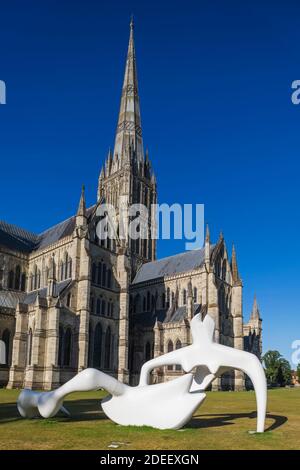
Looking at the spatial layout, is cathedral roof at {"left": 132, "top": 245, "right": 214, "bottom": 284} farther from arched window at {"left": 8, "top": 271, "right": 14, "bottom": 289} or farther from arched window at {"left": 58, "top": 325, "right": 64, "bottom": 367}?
arched window at {"left": 58, "top": 325, "right": 64, "bottom": 367}

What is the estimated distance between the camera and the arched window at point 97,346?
53844 mm

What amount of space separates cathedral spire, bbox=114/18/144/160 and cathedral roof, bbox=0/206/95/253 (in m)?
23.9

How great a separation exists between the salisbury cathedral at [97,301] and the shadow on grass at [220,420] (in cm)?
2797

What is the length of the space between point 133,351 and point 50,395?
45449 millimetres

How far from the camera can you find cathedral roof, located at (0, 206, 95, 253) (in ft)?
203

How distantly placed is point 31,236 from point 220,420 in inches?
2078

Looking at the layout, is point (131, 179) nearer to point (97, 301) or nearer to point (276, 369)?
point (97, 301)

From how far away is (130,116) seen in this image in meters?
89.4

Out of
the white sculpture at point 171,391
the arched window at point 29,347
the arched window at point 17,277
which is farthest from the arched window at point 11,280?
the white sculpture at point 171,391

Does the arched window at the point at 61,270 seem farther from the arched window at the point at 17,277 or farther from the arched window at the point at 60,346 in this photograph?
the arched window at the point at 60,346

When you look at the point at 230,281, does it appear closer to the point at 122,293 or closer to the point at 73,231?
the point at 122,293

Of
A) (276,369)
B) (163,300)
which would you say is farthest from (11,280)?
(276,369)

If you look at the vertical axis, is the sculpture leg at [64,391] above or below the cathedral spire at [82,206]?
below
